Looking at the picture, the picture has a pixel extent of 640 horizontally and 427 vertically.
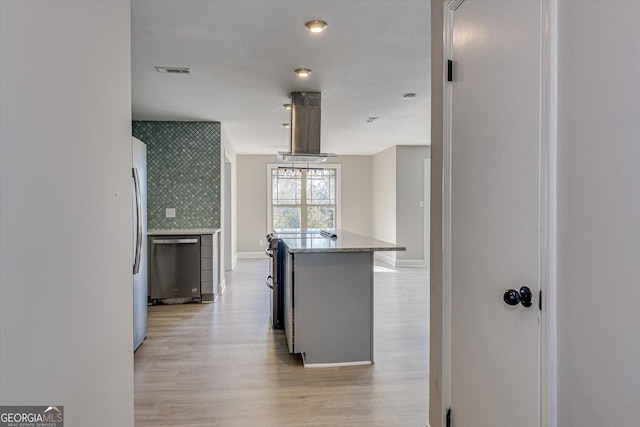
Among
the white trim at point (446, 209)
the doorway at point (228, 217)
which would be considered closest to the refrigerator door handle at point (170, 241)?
the doorway at point (228, 217)

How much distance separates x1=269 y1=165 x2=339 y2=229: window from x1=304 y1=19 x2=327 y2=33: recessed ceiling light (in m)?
6.49

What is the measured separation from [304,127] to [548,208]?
3259 mm

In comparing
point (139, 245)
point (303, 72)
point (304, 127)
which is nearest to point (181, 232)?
point (139, 245)

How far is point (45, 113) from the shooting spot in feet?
3.15

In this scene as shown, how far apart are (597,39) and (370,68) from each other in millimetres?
2508

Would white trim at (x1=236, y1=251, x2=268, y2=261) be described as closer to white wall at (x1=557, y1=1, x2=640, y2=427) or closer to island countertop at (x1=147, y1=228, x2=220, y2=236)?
island countertop at (x1=147, y1=228, x2=220, y2=236)

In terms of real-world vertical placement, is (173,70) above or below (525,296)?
above

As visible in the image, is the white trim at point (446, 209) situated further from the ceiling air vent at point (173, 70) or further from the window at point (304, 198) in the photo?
the window at point (304, 198)

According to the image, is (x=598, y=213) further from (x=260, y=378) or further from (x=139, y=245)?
(x=139, y=245)

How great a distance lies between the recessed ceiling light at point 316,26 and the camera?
8.13ft

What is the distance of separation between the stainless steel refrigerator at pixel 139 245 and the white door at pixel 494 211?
2525 millimetres

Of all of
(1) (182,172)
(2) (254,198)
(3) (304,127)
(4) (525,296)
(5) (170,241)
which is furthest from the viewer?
(2) (254,198)

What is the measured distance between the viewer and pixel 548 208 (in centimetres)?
115

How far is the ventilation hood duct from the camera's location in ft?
13.4
